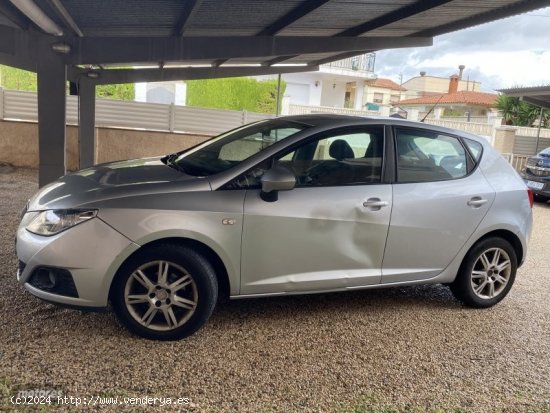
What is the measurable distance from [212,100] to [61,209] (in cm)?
1724

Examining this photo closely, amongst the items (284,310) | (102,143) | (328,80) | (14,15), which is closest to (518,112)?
(328,80)

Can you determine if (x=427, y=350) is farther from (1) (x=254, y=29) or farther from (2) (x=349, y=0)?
(1) (x=254, y=29)

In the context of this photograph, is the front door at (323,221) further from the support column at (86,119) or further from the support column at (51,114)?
the support column at (86,119)

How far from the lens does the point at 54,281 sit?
3361mm

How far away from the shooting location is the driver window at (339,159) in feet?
12.7

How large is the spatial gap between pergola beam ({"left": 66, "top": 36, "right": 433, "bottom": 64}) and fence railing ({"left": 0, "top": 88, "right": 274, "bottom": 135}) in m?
5.52

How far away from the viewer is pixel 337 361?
11.4 feet

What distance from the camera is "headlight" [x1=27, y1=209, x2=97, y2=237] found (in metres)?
3.32

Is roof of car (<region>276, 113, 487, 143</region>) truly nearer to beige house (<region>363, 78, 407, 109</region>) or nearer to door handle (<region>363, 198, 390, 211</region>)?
door handle (<region>363, 198, 390, 211</region>)

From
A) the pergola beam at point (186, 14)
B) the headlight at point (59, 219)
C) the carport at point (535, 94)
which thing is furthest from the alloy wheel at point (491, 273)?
the carport at point (535, 94)

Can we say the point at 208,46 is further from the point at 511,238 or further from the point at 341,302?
the point at 511,238

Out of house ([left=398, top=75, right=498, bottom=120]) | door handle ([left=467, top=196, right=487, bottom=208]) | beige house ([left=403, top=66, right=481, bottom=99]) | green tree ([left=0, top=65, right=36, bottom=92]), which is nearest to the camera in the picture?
door handle ([left=467, top=196, right=487, bottom=208])

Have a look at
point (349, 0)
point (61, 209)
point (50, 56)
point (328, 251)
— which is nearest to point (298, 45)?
point (349, 0)

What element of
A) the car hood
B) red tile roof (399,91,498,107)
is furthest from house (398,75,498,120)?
the car hood
